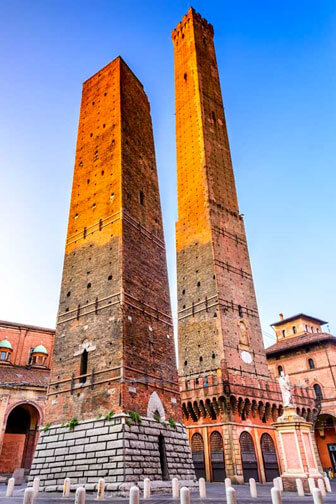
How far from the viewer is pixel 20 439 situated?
2800 cm

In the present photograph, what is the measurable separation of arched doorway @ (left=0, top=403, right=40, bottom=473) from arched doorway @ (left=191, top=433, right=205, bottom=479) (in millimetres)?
10305

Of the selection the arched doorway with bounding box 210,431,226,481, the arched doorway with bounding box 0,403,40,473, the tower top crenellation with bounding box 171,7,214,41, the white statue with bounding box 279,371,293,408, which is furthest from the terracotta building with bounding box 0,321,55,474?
the tower top crenellation with bounding box 171,7,214,41

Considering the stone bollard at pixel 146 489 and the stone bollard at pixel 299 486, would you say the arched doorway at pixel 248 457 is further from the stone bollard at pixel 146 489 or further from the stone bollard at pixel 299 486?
the stone bollard at pixel 146 489

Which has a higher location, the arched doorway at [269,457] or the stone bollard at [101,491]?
the arched doorway at [269,457]

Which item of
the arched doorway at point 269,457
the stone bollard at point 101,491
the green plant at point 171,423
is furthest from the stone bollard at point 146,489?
the arched doorway at point 269,457

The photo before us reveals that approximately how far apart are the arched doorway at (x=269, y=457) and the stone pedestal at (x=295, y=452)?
8699 mm

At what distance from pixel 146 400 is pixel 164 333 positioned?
150 inches

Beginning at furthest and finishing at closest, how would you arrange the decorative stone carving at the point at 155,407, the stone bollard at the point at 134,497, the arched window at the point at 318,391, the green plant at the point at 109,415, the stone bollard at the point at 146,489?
the arched window at the point at 318,391, the decorative stone carving at the point at 155,407, the green plant at the point at 109,415, the stone bollard at the point at 146,489, the stone bollard at the point at 134,497

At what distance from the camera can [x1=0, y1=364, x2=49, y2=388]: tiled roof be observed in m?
25.9

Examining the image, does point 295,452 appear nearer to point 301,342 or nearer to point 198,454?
point 198,454

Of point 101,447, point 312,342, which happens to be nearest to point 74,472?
point 101,447

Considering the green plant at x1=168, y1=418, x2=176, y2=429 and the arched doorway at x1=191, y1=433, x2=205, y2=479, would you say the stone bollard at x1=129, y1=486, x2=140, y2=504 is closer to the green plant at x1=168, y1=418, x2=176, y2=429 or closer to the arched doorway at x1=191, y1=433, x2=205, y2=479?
the green plant at x1=168, y1=418, x2=176, y2=429

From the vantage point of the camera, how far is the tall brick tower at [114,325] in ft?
45.4

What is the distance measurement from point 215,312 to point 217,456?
8.44 metres
